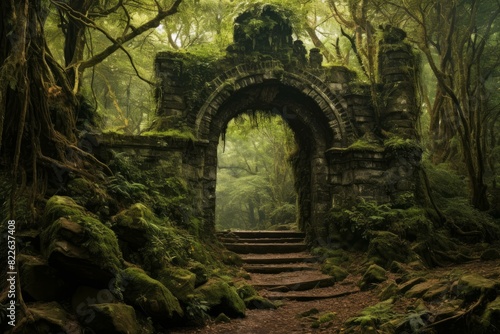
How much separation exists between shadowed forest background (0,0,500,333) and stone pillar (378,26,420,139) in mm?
177

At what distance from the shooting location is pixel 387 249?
852 centimetres

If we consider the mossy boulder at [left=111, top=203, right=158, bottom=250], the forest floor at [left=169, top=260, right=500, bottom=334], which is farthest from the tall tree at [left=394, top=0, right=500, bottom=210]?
the mossy boulder at [left=111, top=203, right=158, bottom=250]

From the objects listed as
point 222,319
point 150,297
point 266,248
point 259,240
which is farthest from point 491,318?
point 259,240

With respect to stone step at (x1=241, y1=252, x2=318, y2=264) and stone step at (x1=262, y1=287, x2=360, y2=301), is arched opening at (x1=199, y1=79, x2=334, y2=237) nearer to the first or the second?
stone step at (x1=241, y1=252, x2=318, y2=264)

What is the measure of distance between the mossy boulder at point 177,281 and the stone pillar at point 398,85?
7462 mm

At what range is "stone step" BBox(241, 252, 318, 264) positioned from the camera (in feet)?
31.9

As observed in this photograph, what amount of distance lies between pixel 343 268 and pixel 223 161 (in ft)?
66.3

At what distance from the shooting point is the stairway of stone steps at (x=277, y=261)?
7859 mm

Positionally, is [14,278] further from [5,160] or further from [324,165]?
[324,165]

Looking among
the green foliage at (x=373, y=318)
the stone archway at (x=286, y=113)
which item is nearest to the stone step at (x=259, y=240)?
the stone archway at (x=286, y=113)

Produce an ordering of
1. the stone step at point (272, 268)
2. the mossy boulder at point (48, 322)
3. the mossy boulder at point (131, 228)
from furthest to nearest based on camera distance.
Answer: the stone step at point (272, 268)
the mossy boulder at point (131, 228)
the mossy boulder at point (48, 322)

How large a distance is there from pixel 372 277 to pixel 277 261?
293cm

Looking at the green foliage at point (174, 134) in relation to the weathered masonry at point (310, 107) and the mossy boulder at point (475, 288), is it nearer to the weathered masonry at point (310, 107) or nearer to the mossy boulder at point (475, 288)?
the weathered masonry at point (310, 107)

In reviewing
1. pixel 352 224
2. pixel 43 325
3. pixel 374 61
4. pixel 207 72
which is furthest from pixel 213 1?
pixel 43 325
